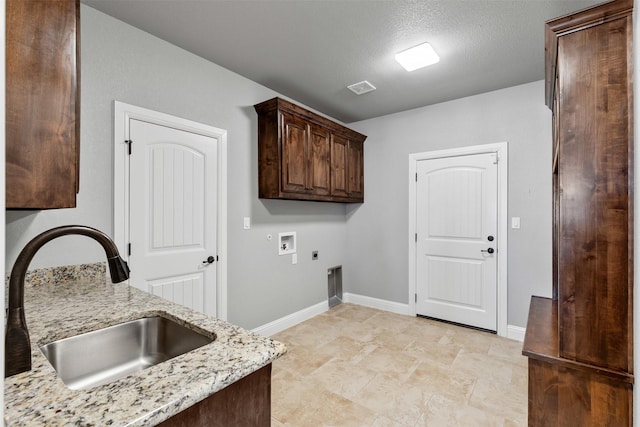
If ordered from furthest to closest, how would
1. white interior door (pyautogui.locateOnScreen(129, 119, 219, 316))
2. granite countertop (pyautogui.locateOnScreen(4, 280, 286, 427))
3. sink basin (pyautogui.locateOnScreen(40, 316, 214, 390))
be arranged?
white interior door (pyautogui.locateOnScreen(129, 119, 219, 316)) → sink basin (pyautogui.locateOnScreen(40, 316, 214, 390)) → granite countertop (pyautogui.locateOnScreen(4, 280, 286, 427))

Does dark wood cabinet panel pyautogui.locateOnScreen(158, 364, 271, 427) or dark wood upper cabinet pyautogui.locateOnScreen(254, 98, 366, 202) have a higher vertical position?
dark wood upper cabinet pyautogui.locateOnScreen(254, 98, 366, 202)

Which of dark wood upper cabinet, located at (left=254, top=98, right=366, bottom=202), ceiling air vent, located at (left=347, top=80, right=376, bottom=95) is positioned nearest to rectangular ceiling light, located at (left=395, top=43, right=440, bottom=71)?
ceiling air vent, located at (left=347, top=80, right=376, bottom=95)

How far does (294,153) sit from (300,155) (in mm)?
87

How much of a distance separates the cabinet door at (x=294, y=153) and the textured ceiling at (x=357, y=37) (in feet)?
1.35

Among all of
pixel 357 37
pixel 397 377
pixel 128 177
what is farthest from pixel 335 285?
pixel 357 37

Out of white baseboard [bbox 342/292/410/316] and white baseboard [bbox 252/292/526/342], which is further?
white baseboard [bbox 342/292/410/316]

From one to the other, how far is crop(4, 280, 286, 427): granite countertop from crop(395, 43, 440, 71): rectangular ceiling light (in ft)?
7.89

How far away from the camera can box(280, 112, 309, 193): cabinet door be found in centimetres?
301

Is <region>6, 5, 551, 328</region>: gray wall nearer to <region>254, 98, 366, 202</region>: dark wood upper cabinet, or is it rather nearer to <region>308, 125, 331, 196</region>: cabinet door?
<region>254, 98, 366, 202</region>: dark wood upper cabinet

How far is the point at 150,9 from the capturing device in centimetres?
202

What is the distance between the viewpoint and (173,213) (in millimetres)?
2434

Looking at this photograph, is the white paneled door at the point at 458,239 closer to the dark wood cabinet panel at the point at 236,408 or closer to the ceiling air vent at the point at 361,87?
the ceiling air vent at the point at 361,87

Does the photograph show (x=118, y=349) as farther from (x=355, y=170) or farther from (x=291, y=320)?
(x=355, y=170)

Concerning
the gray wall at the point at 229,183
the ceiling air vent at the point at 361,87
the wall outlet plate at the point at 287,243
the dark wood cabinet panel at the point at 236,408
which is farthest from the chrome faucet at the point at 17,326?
the ceiling air vent at the point at 361,87
